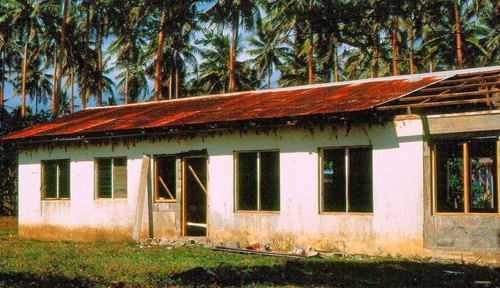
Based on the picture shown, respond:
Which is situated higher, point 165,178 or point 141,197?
point 165,178

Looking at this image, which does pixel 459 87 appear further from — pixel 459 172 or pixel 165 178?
pixel 459 172

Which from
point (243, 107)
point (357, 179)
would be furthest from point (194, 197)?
point (357, 179)

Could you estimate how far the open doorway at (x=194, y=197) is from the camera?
19484 mm

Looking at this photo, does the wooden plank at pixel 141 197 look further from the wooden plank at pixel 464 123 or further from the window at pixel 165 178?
the wooden plank at pixel 464 123

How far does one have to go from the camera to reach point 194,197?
2094cm

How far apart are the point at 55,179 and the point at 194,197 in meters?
4.27

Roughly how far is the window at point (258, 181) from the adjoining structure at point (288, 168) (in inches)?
1.1

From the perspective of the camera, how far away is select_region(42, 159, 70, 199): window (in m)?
22.0

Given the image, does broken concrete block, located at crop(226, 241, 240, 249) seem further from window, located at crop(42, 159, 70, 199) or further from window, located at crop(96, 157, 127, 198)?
window, located at crop(42, 159, 70, 199)

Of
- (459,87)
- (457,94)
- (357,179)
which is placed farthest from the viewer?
(357,179)

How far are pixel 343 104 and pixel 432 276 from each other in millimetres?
5064

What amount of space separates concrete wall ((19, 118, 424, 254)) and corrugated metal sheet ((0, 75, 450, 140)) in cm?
54

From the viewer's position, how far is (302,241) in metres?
17.1

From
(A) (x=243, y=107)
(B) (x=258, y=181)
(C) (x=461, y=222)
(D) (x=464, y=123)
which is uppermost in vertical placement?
(A) (x=243, y=107)
